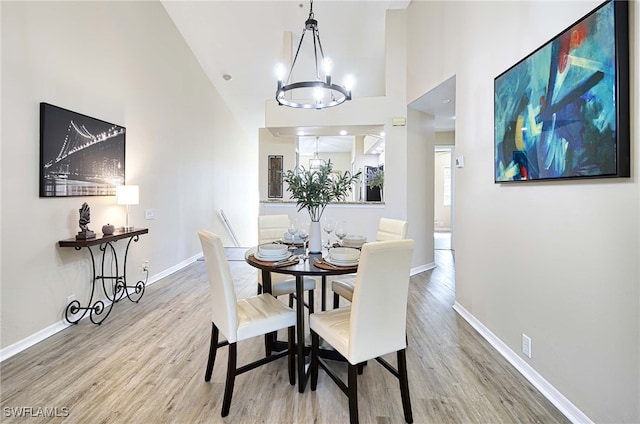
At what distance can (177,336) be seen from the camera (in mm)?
2666

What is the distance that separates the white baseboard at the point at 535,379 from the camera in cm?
167

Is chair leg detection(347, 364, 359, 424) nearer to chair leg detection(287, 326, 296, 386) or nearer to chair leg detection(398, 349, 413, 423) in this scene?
chair leg detection(398, 349, 413, 423)

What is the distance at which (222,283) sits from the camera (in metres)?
1.73

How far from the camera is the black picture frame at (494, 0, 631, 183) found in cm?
138

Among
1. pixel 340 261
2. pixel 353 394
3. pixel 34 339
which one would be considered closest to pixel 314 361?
pixel 353 394

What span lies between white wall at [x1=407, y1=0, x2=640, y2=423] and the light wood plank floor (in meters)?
0.32

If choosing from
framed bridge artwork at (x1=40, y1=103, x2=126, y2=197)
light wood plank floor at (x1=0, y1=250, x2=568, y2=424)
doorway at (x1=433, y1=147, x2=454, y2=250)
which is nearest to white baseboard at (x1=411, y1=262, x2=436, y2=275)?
light wood plank floor at (x1=0, y1=250, x2=568, y2=424)

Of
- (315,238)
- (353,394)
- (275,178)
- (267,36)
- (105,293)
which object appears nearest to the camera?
(353,394)

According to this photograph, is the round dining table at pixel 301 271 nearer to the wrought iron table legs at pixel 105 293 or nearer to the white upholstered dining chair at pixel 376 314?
the white upholstered dining chair at pixel 376 314

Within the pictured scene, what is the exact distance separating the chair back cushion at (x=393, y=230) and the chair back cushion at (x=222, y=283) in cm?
149

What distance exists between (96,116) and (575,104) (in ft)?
13.7

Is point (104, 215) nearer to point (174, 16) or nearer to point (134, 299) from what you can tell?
point (134, 299)

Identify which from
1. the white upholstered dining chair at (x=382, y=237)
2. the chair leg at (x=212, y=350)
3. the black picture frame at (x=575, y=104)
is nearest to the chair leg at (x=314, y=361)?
the white upholstered dining chair at (x=382, y=237)

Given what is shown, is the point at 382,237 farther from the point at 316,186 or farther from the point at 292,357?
the point at 292,357
